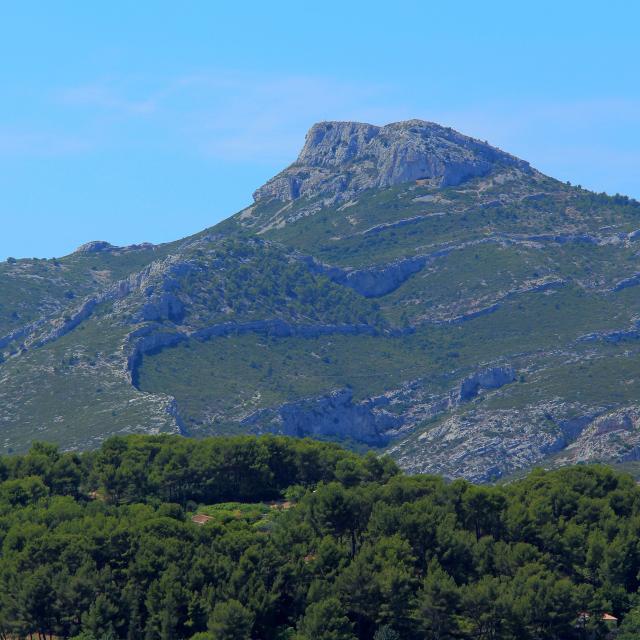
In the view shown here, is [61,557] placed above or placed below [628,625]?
above

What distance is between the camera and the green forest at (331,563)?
118 m

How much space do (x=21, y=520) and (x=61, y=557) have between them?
1080 centimetres

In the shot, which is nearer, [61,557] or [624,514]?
[61,557]

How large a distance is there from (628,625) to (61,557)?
40.4m

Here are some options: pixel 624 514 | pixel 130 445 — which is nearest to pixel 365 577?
pixel 624 514

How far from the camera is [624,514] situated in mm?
141875

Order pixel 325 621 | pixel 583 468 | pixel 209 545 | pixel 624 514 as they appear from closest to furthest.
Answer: pixel 325 621 → pixel 209 545 → pixel 624 514 → pixel 583 468

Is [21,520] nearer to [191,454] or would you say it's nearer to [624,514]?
[191,454]

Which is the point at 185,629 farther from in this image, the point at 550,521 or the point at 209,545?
the point at 550,521

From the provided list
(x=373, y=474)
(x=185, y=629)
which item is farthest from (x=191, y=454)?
(x=185, y=629)

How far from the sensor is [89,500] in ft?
480

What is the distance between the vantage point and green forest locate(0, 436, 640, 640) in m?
118

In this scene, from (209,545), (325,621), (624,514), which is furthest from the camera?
(624,514)

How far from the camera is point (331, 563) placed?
124 m
